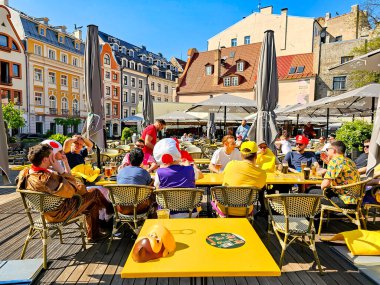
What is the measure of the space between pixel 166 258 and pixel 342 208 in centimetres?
340

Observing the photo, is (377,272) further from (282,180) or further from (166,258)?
(166,258)

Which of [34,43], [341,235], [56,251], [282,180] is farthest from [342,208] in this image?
[34,43]

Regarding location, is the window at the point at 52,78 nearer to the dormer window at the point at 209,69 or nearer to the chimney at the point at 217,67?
the dormer window at the point at 209,69

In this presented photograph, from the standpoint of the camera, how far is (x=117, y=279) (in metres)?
3.18

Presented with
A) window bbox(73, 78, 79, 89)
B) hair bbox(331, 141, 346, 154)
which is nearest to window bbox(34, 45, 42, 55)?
window bbox(73, 78, 79, 89)

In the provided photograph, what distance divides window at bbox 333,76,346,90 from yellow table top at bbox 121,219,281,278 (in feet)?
96.9

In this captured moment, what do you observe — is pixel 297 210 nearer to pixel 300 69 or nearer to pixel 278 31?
pixel 300 69

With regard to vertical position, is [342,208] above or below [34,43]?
below

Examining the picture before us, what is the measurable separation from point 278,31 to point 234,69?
24.8 feet

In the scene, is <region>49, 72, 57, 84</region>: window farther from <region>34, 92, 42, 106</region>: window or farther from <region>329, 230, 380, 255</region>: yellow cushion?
<region>329, 230, 380, 255</region>: yellow cushion

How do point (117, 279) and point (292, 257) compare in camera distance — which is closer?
point (117, 279)

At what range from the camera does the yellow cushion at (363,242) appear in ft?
12.0

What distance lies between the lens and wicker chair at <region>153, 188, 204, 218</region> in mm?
3418

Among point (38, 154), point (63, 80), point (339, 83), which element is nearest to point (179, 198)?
point (38, 154)
